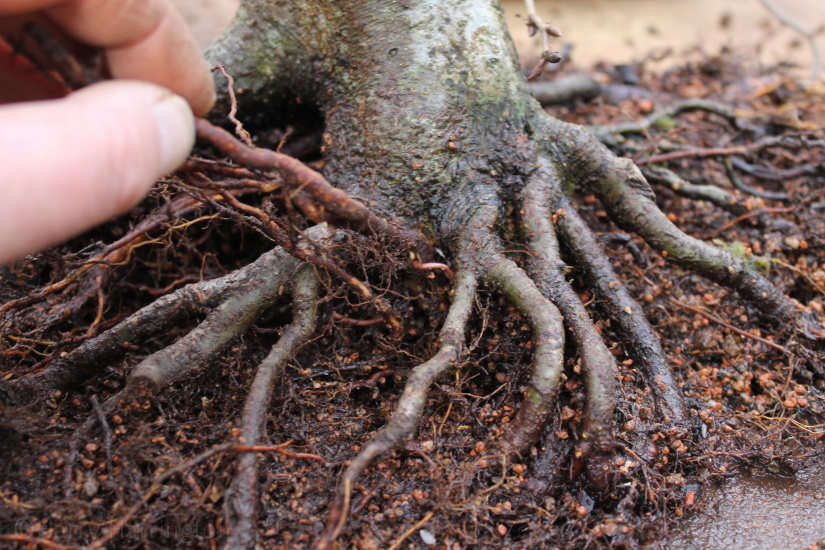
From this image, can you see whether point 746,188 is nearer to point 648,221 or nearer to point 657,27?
point 648,221

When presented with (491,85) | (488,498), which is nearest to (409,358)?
(488,498)

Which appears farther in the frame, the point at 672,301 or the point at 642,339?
the point at 672,301

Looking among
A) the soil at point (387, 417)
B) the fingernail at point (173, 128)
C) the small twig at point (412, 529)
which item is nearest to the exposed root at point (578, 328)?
the soil at point (387, 417)

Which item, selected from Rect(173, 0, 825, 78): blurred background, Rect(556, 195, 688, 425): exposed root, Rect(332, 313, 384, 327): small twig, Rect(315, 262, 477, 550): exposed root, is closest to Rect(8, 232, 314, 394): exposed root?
Rect(332, 313, 384, 327): small twig

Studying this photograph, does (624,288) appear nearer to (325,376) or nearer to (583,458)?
(583,458)

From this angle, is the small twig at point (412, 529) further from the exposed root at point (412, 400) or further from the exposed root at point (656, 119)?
the exposed root at point (656, 119)

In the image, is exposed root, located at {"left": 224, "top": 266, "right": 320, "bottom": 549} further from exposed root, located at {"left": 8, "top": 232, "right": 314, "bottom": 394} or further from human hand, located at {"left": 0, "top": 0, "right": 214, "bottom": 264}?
human hand, located at {"left": 0, "top": 0, "right": 214, "bottom": 264}

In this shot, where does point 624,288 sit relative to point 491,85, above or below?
below
